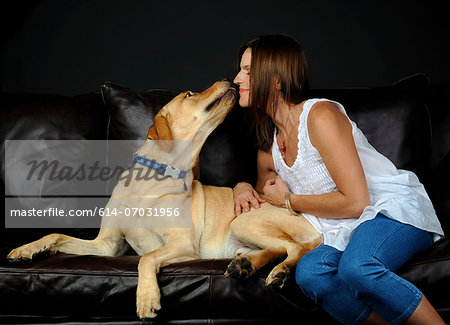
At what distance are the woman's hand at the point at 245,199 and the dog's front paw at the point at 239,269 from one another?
0.51 m

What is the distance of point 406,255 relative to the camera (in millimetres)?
1687

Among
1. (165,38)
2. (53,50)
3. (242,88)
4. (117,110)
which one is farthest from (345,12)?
(53,50)

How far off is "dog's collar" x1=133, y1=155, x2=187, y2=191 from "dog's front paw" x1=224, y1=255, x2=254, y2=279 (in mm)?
592

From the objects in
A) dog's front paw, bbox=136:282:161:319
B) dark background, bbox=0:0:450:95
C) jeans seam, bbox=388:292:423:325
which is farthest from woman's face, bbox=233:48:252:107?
dark background, bbox=0:0:450:95

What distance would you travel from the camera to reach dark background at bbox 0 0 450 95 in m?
3.53

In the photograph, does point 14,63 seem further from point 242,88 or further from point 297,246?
point 297,246

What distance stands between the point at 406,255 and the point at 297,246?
42 centimetres

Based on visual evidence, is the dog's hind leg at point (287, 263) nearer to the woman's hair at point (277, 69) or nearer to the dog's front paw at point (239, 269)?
the dog's front paw at point (239, 269)

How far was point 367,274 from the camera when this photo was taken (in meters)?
1.54

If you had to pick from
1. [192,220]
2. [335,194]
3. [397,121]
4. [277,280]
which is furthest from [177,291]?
[397,121]

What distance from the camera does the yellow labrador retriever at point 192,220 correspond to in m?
1.97

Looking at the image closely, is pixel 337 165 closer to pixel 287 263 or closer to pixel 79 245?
pixel 287 263

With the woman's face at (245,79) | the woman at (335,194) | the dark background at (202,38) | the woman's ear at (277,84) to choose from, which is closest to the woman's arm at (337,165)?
the woman at (335,194)

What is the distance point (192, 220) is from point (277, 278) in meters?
0.59
